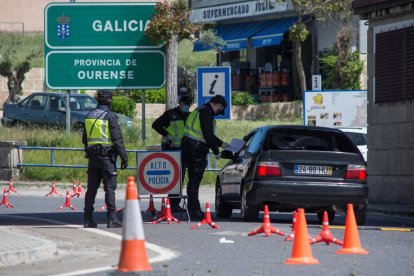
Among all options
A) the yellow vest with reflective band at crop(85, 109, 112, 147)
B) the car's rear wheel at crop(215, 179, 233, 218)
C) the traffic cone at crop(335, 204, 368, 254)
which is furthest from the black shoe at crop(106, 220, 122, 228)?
the traffic cone at crop(335, 204, 368, 254)

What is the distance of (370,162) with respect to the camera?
26.2 meters

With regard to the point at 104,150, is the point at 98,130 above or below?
above

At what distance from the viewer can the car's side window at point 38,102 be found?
40.6 meters

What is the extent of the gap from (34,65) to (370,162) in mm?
34802

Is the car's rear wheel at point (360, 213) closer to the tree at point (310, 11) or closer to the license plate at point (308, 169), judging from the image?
the license plate at point (308, 169)

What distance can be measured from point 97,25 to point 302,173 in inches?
414

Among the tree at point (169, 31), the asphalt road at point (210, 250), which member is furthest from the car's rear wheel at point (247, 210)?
the tree at point (169, 31)

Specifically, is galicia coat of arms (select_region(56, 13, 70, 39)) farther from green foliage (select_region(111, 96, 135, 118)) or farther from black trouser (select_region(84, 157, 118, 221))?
green foliage (select_region(111, 96, 135, 118))

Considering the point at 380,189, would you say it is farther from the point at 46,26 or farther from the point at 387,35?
the point at 46,26

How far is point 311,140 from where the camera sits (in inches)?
725

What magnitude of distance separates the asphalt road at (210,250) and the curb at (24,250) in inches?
4.2

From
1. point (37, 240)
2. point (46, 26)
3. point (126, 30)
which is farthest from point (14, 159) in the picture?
point (37, 240)

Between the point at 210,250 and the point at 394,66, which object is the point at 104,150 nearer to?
the point at 210,250

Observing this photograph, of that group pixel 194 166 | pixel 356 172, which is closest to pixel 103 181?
pixel 194 166
